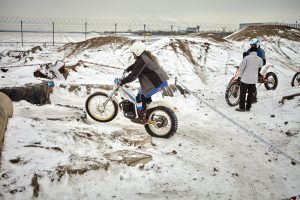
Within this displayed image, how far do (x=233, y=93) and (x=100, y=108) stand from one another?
5.08m

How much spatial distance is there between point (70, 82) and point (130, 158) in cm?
653

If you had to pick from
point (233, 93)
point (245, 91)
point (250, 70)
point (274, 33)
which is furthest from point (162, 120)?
point (274, 33)

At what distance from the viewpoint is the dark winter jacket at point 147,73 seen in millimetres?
5320

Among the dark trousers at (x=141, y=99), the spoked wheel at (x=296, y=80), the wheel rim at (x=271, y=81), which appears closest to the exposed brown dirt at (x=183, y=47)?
the wheel rim at (x=271, y=81)

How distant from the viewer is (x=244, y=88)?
8242mm

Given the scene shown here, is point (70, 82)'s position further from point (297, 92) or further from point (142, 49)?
point (297, 92)

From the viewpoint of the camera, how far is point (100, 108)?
6273 mm

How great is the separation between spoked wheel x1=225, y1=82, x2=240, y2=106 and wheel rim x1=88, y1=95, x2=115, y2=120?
457cm

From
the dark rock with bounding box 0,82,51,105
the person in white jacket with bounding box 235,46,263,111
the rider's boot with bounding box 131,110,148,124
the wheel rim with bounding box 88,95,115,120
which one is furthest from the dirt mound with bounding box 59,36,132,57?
the rider's boot with bounding box 131,110,148,124

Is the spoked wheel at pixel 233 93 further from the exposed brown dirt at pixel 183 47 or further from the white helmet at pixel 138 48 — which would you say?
the exposed brown dirt at pixel 183 47

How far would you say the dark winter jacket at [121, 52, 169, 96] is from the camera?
17.5 feet

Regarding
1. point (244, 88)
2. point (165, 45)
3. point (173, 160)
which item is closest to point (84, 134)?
point (173, 160)

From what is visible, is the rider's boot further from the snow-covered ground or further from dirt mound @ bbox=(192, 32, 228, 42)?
dirt mound @ bbox=(192, 32, 228, 42)

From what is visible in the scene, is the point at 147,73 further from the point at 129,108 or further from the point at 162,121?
the point at 162,121
